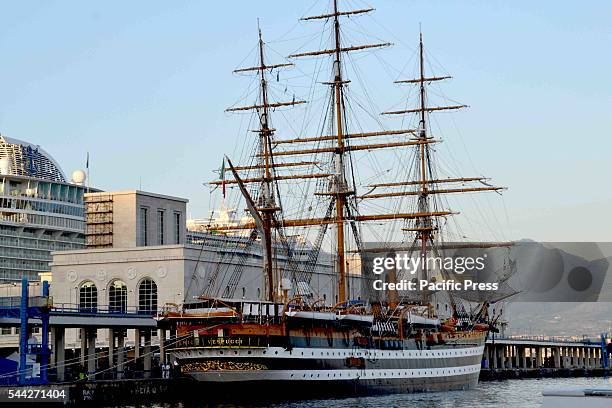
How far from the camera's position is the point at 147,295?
115 m

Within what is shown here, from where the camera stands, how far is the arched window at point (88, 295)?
11712 cm

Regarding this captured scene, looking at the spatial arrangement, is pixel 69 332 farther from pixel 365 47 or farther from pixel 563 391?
Answer: pixel 563 391

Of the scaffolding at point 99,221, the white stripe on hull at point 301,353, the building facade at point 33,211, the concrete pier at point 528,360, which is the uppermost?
the building facade at point 33,211

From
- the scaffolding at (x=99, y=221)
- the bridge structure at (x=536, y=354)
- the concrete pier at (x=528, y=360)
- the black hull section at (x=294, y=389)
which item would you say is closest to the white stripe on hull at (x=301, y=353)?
the black hull section at (x=294, y=389)

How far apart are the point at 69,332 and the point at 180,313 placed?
47477 mm

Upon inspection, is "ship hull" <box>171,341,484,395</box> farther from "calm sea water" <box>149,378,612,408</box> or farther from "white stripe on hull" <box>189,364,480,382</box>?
"calm sea water" <box>149,378,612,408</box>

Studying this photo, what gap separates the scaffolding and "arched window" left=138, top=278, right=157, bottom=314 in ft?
35.5

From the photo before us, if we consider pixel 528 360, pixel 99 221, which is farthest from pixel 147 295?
pixel 528 360

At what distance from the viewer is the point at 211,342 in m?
72.6

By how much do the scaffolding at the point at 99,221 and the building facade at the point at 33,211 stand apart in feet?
158

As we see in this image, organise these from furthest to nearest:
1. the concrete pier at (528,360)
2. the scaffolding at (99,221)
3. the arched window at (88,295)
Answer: the concrete pier at (528,360)
the scaffolding at (99,221)
the arched window at (88,295)

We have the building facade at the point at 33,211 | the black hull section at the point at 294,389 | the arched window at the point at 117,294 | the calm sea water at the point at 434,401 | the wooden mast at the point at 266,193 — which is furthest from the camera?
the building facade at the point at 33,211

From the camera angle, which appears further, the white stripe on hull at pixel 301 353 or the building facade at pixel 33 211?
the building facade at pixel 33 211

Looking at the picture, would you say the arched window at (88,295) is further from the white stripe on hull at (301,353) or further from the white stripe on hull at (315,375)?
the white stripe on hull at (315,375)
